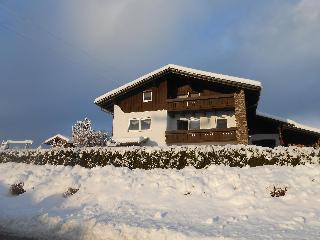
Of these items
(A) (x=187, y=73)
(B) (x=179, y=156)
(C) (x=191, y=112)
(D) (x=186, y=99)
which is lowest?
(B) (x=179, y=156)

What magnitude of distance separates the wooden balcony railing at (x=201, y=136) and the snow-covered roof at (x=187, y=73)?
379 cm

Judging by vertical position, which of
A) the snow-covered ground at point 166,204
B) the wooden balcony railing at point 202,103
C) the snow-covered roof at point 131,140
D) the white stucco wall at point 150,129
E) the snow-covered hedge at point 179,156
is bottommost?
the snow-covered ground at point 166,204

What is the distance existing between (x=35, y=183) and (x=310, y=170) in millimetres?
11309

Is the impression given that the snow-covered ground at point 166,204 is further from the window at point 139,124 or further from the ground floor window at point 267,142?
the ground floor window at point 267,142

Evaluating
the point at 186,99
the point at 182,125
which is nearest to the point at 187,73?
the point at 186,99

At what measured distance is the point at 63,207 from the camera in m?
14.0

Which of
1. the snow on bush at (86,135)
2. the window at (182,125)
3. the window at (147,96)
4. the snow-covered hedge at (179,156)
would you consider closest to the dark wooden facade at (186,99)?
the window at (147,96)

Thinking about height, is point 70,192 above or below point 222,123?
below

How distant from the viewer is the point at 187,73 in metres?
32.7

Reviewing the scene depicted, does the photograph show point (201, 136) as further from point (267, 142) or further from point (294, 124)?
point (294, 124)

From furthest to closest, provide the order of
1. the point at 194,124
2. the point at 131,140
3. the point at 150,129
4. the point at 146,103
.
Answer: the point at 146,103 → the point at 194,124 → the point at 150,129 → the point at 131,140

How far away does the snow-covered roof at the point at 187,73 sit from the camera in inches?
1195

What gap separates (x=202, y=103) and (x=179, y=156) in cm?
1286

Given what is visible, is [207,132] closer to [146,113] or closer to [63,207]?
[146,113]
